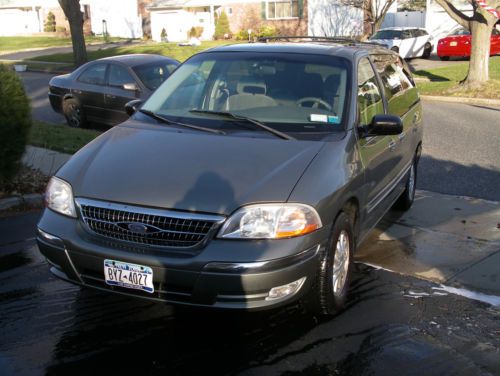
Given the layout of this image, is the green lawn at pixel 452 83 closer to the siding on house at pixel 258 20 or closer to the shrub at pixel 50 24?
the siding on house at pixel 258 20

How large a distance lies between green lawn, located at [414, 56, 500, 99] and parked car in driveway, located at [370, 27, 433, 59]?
5048 millimetres

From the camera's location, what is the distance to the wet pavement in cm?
352

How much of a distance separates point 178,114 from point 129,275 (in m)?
1.71

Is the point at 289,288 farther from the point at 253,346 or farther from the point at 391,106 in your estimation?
the point at 391,106

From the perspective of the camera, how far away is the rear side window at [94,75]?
1220 centimetres

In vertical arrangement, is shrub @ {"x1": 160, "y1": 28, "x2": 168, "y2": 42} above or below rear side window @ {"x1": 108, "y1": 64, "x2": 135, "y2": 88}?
below

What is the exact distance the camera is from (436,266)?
529 cm

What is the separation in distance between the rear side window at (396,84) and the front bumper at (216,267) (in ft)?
8.01

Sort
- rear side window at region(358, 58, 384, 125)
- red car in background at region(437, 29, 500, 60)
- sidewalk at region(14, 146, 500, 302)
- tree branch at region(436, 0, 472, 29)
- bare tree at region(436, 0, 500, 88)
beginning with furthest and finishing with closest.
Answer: red car in background at region(437, 29, 500, 60) → tree branch at region(436, 0, 472, 29) → bare tree at region(436, 0, 500, 88) → sidewalk at region(14, 146, 500, 302) → rear side window at region(358, 58, 384, 125)

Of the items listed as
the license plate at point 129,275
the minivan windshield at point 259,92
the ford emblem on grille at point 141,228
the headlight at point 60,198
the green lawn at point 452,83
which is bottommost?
the green lawn at point 452,83

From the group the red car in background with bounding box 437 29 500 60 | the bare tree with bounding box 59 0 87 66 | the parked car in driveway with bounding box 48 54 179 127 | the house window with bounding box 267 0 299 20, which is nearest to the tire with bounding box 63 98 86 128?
the parked car in driveway with bounding box 48 54 179 127

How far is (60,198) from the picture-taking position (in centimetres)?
395

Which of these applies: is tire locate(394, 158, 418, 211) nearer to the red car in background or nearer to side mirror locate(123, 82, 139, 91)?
side mirror locate(123, 82, 139, 91)

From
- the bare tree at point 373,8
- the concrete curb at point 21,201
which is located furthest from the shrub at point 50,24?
the concrete curb at point 21,201
